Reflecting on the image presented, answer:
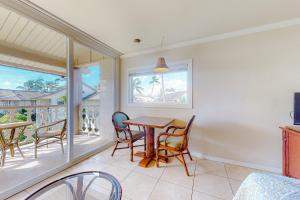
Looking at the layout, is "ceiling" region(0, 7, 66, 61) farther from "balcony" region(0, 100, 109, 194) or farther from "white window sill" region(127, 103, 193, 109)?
"white window sill" region(127, 103, 193, 109)

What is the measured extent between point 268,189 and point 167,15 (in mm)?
2106

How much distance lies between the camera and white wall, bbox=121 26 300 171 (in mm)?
2037

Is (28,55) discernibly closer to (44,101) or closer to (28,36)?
(28,36)

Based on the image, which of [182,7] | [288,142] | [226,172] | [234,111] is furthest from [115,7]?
[226,172]

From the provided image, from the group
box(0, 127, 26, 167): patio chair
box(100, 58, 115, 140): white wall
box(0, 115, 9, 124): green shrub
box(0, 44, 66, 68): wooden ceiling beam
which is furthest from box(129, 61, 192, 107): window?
box(0, 115, 9, 124): green shrub

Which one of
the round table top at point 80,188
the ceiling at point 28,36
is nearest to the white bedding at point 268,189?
the round table top at point 80,188

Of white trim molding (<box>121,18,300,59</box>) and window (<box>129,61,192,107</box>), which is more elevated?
white trim molding (<box>121,18,300,59</box>)

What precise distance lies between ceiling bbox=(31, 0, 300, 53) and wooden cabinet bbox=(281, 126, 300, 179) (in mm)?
1593

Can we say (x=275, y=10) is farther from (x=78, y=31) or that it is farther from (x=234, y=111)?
(x=78, y=31)

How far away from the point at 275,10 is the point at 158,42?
1810 millimetres

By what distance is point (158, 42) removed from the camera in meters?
2.82

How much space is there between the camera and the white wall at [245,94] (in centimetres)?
204

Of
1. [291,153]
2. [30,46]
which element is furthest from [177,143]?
[30,46]

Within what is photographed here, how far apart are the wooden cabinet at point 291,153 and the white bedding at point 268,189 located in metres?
1.02
